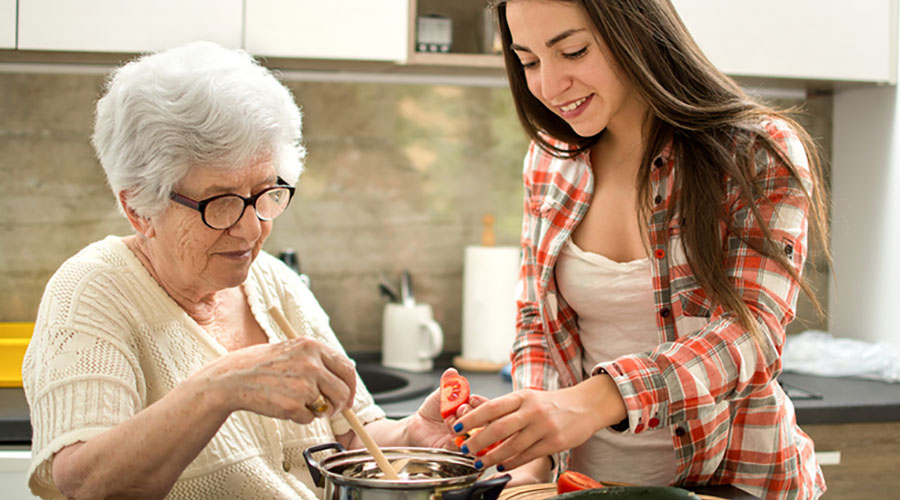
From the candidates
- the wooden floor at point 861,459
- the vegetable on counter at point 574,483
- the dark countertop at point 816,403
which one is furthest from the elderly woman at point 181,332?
the wooden floor at point 861,459

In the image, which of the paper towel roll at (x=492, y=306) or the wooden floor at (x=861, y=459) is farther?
the paper towel roll at (x=492, y=306)

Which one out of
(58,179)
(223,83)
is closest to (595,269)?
(223,83)

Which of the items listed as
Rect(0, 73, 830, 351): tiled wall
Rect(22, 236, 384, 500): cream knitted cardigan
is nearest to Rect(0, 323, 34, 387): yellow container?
Rect(0, 73, 830, 351): tiled wall

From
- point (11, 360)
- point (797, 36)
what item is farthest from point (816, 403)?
point (11, 360)

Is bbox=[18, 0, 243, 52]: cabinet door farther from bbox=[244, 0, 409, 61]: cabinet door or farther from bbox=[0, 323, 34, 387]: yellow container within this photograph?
bbox=[0, 323, 34, 387]: yellow container

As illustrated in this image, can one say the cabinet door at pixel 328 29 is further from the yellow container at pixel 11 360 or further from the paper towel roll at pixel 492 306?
the yellow container at pixel 11 360

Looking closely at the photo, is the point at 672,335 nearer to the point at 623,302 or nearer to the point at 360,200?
the point at 623,302

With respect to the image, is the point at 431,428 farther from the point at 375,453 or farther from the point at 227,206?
the point at 227,206

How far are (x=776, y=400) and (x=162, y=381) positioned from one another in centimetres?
96

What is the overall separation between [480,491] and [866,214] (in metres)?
2.10

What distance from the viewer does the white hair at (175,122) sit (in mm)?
1156

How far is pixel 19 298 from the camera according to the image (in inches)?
94.0

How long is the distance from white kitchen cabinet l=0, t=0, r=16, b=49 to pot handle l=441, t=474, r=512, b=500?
5.74 ft

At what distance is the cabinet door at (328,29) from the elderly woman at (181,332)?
2.83 feet
